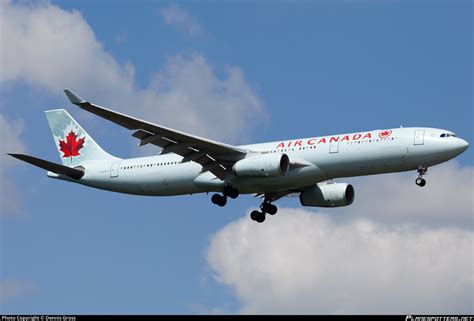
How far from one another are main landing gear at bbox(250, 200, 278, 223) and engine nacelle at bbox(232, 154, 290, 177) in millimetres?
5834

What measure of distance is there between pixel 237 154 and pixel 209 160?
1.51 m

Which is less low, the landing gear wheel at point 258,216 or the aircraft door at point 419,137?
the aircraft door at point 419,137

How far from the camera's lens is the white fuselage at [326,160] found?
52.1 metres

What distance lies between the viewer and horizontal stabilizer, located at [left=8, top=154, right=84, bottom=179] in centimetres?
5625

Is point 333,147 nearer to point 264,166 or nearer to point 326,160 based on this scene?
point 326,160

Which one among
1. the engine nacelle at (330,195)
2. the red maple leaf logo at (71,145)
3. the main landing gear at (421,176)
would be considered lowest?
the main landing gear at (421,176)

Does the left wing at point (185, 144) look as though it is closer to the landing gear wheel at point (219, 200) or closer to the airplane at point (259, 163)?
the airplane at point (259, 163)

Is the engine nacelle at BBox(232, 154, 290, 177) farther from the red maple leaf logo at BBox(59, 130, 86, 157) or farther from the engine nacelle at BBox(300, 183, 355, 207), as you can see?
the red maple leaf logo at BBox(59, 130, 86, 157)

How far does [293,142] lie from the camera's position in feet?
181

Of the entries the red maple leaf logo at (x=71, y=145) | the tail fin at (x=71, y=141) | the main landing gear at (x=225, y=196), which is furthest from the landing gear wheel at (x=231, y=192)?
the red maple leaf logo at (x=71, y=145)

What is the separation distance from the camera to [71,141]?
215 feet

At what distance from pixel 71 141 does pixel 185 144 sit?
43.0 ft

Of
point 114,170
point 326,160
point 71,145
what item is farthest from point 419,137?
point 71,145

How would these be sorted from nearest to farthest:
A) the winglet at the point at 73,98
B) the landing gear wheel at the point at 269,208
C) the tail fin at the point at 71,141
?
1. the winglet at the point at 73,98
2. the landing gear wheel at the point at 269,208
3. the tail fin at the point at 71,141
